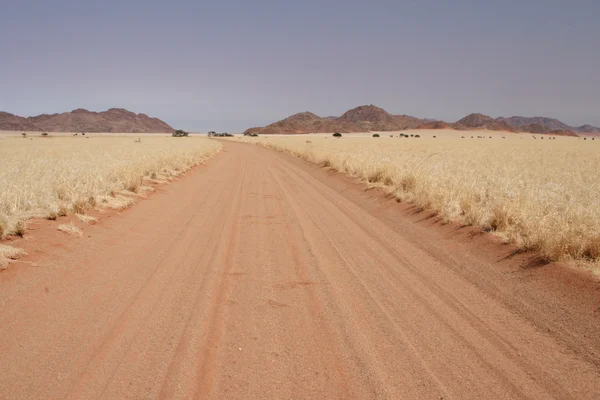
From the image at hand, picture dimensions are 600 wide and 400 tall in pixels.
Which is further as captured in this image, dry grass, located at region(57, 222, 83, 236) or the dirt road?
dry grass, located at region(57, 222, 83, 236)

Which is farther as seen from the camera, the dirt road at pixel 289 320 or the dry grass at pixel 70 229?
the dry grass at pixel 70 229

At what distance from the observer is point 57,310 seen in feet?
15.2

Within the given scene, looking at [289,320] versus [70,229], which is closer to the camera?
[289,320]

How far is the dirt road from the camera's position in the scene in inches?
136

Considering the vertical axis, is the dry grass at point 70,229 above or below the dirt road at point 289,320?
above

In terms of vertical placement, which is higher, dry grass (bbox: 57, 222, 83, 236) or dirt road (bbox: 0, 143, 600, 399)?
dry grass (bbox: 57, 222, 83, 236)

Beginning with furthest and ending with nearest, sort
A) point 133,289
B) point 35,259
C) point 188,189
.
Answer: point 188,189 → point 35,259 → point 133,289

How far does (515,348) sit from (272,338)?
249 centimetres

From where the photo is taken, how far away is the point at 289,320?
15.0ft

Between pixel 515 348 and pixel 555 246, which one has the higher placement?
pixel 555 246

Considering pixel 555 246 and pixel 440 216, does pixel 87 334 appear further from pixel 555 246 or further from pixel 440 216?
pixel 440 216

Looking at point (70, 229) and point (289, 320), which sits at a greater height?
point (70, 229)

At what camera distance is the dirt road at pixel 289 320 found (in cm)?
346

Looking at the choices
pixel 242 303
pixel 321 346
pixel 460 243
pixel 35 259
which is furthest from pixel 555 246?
pixel 35 259
